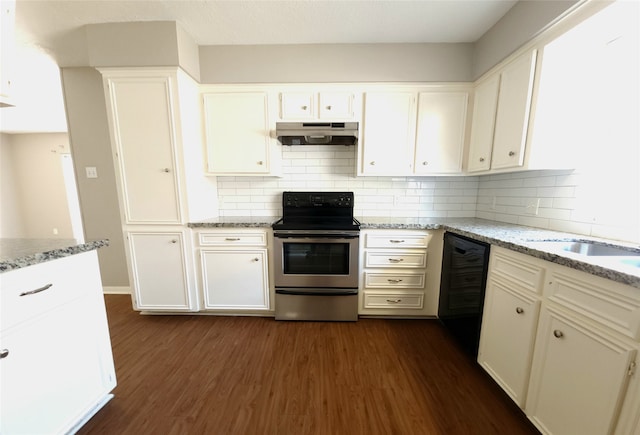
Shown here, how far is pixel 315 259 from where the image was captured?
6.98ft

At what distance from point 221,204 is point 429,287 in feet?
7.76

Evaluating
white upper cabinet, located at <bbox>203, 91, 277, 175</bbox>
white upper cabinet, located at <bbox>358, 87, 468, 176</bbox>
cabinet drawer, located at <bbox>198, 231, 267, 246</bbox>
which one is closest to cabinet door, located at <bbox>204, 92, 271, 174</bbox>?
white upper cabinet, located at <bbox>203, 91, 277, 175</bbox>

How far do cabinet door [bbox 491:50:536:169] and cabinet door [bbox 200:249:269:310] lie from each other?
2151mm

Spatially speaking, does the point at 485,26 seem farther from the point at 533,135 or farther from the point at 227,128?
the point at 227,128

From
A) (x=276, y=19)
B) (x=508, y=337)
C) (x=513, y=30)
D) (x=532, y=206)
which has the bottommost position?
(x=508, y=337)

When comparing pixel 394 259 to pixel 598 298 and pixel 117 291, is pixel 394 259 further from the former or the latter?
pixel 117 291

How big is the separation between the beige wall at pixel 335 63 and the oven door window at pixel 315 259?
1.60 meters

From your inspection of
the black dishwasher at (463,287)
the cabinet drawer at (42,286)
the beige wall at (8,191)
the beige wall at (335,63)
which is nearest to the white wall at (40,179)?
the beige wall at (8,191)

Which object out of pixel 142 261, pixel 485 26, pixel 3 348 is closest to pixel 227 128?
pixel 142 261

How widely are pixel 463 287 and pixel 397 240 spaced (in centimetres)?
62

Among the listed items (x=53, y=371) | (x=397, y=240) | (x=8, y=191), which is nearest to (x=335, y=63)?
(x=397, y=240)

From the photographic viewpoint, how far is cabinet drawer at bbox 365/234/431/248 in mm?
2080

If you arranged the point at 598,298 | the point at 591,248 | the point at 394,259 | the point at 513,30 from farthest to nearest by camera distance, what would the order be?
the point at 394,259 → the point at 513,30 → the point at 591,248 → the point at 598,298

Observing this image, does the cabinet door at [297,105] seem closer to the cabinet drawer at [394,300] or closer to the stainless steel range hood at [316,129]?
the stainless steel range hood at [316,129]
